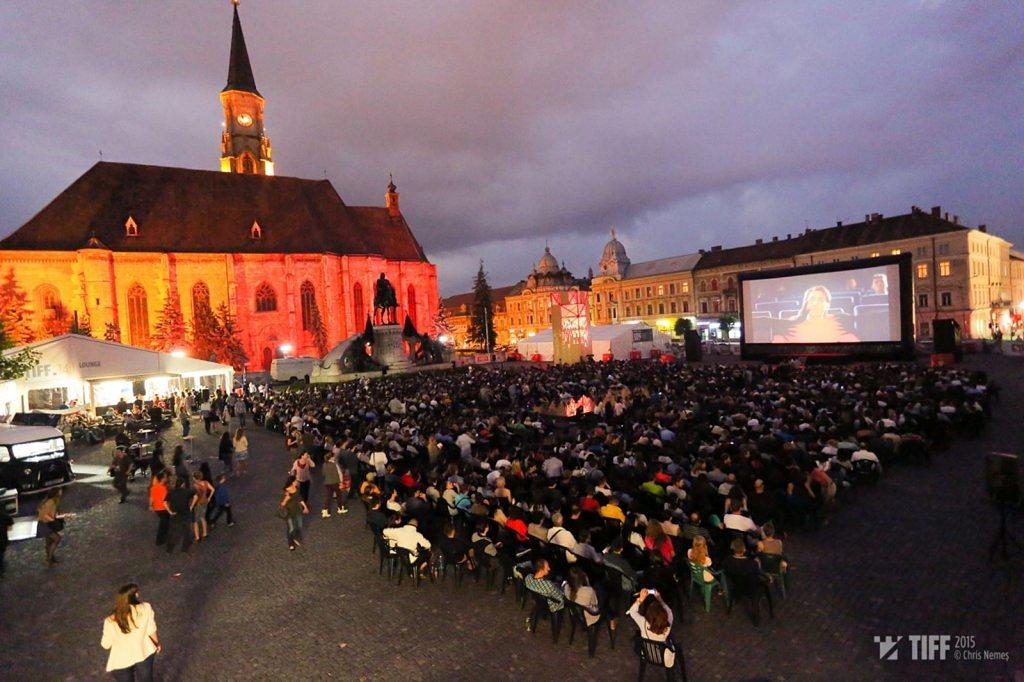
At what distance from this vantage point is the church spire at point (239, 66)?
57.7m

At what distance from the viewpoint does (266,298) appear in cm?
4862

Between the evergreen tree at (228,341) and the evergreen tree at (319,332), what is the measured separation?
237 inches

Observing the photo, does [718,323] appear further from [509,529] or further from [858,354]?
[509,529]

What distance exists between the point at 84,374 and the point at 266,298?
87.3 ft

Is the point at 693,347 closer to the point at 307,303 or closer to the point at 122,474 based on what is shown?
the point at 122,474

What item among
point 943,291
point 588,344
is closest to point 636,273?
point 943,291

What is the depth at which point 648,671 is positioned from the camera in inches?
206

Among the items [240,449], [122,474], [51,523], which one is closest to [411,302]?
[240,449]

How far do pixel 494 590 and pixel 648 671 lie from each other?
2.44 metres

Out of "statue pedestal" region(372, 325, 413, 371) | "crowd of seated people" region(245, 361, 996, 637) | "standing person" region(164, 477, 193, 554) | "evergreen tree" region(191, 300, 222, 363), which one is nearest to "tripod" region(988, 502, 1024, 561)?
"crowd of seated people" region(245, 361, 996, 637)

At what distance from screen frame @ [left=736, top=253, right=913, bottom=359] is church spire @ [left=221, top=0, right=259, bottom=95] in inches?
2188

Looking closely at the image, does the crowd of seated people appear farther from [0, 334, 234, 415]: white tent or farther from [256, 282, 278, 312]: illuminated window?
[256, 282, 278, 312]: illuminated window

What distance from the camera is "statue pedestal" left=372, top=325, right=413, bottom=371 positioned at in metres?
33.9

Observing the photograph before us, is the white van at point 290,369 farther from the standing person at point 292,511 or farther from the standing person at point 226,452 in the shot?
the standing person at point 292,511
